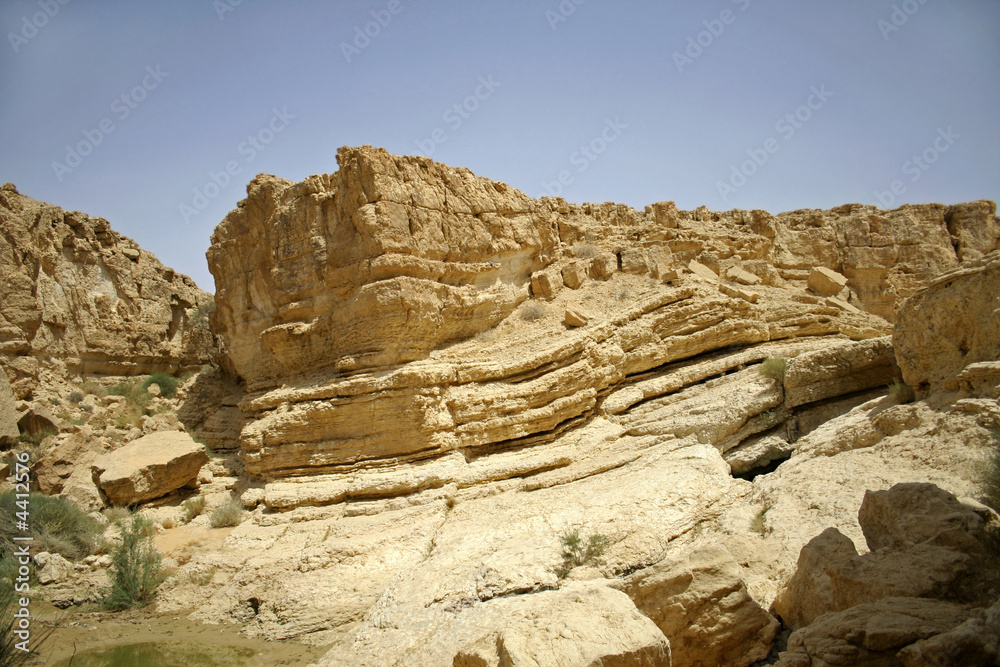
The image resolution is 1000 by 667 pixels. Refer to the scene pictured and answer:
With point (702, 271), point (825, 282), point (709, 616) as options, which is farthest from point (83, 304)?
point (825, 282)

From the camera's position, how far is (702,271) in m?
14.0

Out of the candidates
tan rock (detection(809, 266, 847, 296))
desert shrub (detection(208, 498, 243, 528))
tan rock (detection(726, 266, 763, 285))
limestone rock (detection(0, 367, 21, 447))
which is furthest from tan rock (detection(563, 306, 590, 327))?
limestone rock (detection(0, 367, 21, 447))

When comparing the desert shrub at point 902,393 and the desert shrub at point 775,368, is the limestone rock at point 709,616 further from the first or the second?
the desert shrub at point 775,368

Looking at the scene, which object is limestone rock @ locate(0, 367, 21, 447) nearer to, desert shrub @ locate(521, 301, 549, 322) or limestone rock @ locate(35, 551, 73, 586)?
limestone rock @ locate(35, 551, 73, 586)

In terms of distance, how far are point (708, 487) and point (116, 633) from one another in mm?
8312

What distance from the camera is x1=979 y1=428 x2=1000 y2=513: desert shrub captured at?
548 cm

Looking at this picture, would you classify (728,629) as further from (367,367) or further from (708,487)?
(367,367)

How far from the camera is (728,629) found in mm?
4965

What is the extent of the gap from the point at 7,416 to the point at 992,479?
54.3 feet

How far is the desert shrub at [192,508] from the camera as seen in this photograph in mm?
10570

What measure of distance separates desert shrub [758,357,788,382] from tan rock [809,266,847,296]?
24.3 ft

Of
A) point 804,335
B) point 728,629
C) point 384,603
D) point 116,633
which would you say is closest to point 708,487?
point 728,629

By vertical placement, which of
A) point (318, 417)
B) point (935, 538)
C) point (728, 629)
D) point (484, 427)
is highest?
point (318, 417)

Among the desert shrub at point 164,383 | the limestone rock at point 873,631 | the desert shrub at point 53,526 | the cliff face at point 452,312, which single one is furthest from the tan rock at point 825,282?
the desert shrub at point 164,383
